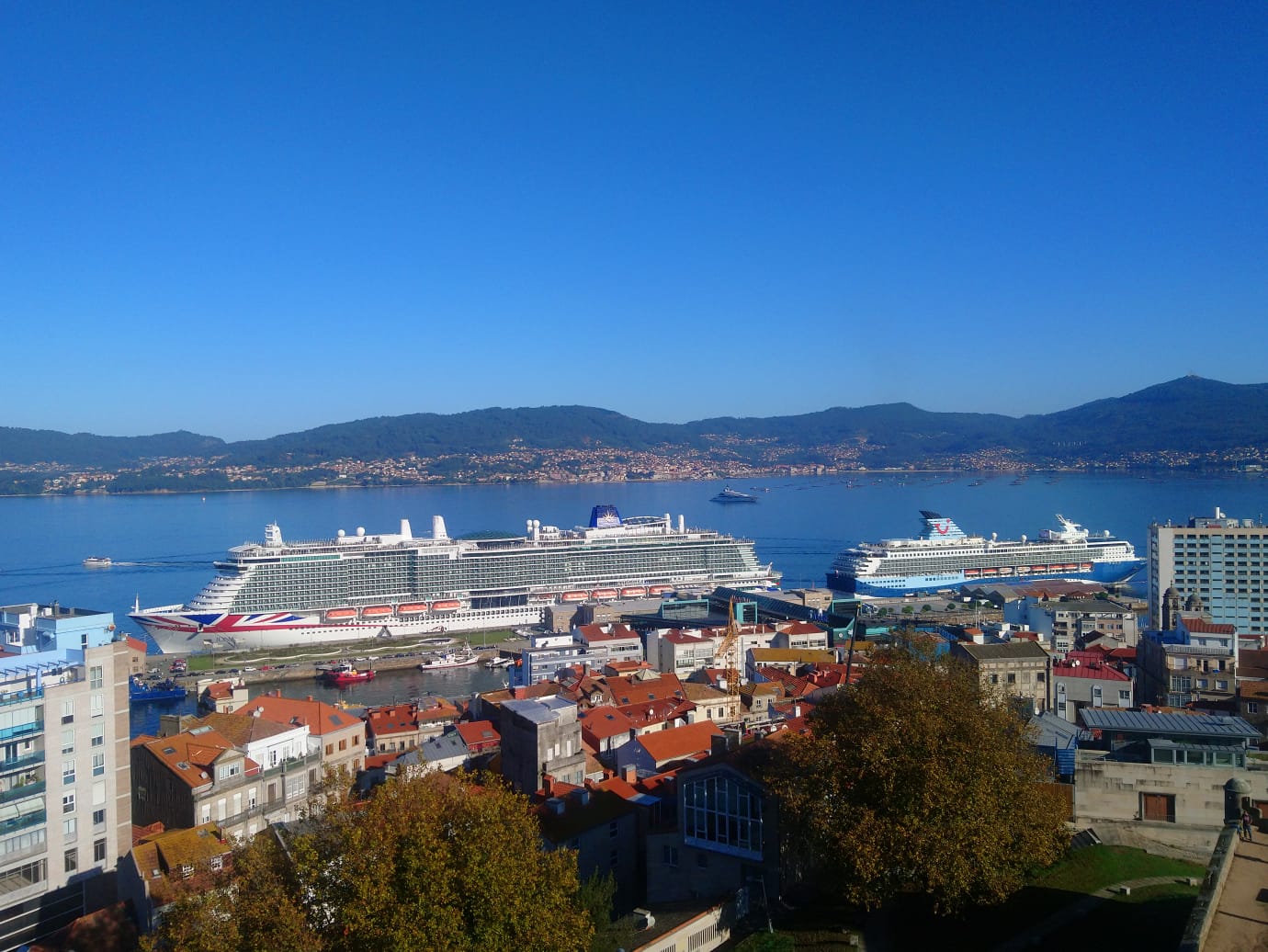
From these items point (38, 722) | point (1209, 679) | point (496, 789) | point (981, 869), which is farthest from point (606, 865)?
point (1209, 679)

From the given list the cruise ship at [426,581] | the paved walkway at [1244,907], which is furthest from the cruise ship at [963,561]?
the paved walkway at [1244,907]

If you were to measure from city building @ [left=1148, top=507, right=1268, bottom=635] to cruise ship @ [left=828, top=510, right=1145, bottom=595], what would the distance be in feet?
46.6

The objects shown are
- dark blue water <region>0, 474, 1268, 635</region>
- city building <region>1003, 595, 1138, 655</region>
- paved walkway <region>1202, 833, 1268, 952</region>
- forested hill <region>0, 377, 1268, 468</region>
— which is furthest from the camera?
forested hill <region>0, 377, 1268, 468</region>

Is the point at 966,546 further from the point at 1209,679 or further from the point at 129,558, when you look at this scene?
the point at 129,558

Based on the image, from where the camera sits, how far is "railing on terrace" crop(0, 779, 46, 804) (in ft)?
33.2

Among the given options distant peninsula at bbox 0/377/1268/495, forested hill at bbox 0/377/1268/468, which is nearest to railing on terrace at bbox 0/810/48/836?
distant peninsula at bbox 0/377/1268/495

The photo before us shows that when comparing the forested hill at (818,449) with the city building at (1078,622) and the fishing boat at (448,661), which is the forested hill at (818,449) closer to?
the fishing boat at (448,661)

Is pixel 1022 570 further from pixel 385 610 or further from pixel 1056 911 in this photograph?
pixel 1056 911

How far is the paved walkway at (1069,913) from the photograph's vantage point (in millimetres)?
7641

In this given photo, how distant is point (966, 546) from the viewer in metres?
46.2

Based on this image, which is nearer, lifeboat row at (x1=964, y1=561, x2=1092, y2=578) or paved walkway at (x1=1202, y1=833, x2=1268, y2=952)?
paved walkway at (x1=1202, y1=833, x2=1268, y2=952)

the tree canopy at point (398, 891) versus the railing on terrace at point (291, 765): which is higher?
the tree canopy at point (398, 891)

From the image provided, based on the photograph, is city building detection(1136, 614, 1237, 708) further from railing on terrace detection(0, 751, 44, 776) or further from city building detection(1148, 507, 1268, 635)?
railing on terrace detection(0, 751, 44, 776)

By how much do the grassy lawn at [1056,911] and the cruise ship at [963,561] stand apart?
35707 millimetres
